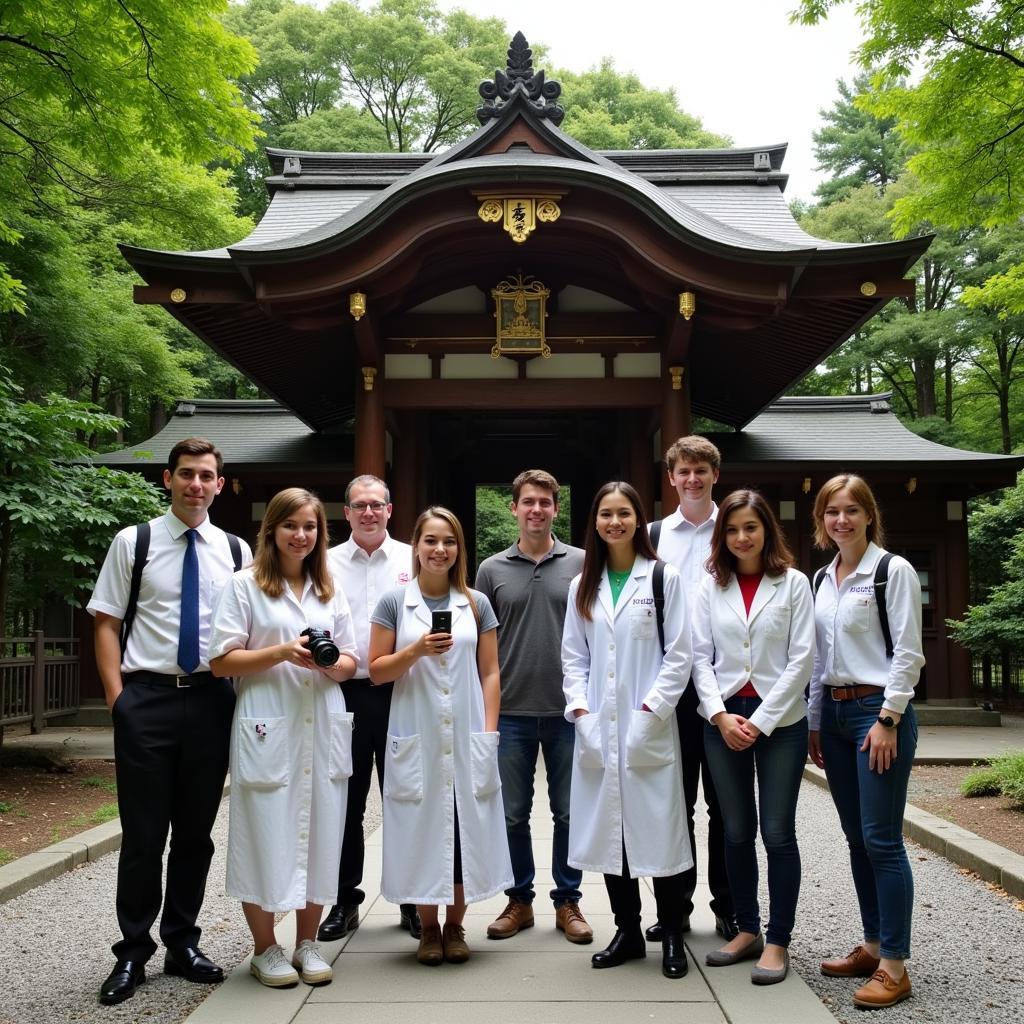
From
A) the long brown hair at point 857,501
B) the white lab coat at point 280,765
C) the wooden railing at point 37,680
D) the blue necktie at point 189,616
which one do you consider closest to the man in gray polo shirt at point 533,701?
the white lab coat at point 280,765

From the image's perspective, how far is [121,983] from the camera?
3264 mm

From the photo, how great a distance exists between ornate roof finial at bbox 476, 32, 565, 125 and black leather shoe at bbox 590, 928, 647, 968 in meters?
7.06

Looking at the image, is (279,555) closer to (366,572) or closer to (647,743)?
(366,572)

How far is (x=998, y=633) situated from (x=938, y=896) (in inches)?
253

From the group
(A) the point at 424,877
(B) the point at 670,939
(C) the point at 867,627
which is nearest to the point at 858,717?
(C) the point at 867,627

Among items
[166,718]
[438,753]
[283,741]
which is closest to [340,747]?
[283,741]

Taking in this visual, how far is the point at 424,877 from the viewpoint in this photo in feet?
11.2

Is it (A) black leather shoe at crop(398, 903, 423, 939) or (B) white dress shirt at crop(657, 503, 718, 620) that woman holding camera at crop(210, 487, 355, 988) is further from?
(B) white dress shirt at crop(657, 503, 718, 620)

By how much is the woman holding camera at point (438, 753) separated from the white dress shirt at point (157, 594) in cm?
64

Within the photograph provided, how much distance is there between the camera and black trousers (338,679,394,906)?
3920 mm

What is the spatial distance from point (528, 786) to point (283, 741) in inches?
44.8

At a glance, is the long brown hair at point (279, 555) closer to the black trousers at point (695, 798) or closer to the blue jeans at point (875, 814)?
the black trousers at point (695, 798)

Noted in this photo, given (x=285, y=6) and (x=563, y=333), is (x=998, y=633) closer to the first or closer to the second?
(x=563, y=333)

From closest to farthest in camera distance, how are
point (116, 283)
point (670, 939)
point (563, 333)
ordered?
point (670, 939), point (563, 333), point (116, 283)
